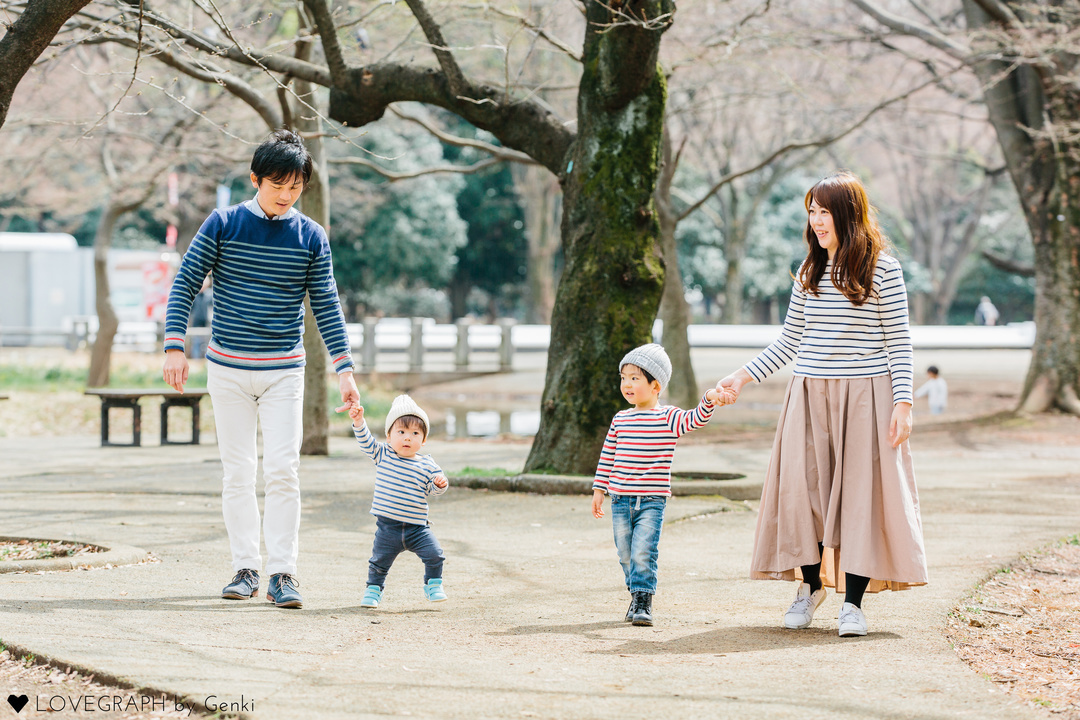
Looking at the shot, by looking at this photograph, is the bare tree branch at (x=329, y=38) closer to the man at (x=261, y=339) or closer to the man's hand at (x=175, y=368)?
the man at (x=261, y=339)

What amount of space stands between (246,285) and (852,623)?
2806 mm

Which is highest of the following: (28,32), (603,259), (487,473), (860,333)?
(28,32)

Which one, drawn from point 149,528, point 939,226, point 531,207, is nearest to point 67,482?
point 149,528

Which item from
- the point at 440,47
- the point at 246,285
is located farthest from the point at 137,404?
the point at 246,285

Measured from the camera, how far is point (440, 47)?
8547mm

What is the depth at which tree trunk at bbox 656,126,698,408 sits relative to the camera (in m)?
15.8

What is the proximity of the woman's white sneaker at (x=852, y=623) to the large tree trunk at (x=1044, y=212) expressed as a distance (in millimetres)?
12506

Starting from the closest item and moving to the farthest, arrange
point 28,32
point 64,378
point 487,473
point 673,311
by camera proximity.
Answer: point 28,32 < point 487,473 < point 673,311 < point 64,378

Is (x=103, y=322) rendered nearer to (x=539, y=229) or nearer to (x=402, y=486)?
(x=402, y=486)

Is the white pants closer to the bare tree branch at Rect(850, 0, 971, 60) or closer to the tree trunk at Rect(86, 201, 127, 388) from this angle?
the bare tree branch at Rect(850, 0, 971, 60)

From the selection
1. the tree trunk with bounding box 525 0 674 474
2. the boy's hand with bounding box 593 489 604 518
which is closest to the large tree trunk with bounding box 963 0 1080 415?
the tree trunk with bounding box 525 0 674 474

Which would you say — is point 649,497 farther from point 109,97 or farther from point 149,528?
point 109,97

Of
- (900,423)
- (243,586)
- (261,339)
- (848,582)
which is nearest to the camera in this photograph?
(900,423)

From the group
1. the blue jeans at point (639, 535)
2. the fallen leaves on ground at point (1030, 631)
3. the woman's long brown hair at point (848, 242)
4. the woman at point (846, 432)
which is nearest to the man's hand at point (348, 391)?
the blue jeans at point (639, 535)
